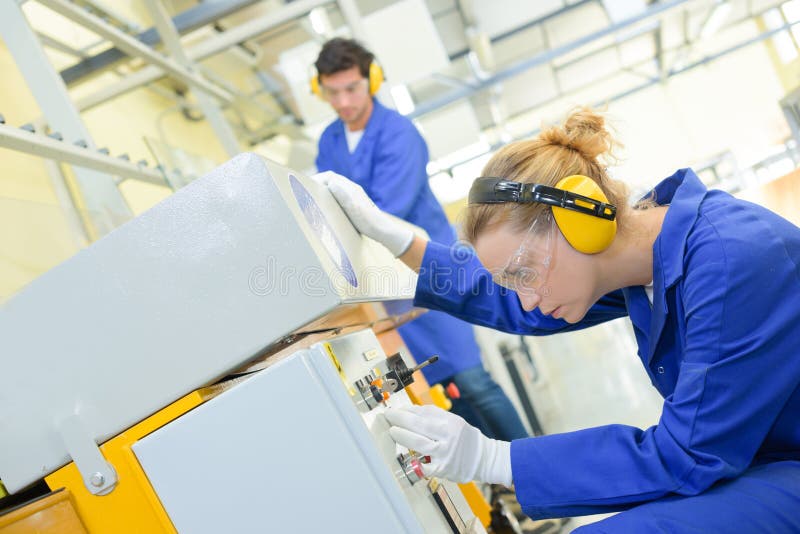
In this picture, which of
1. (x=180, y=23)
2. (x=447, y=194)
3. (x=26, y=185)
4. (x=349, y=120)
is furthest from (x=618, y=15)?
(x=26, y=185)

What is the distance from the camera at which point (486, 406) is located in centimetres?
203

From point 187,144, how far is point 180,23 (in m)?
1.32

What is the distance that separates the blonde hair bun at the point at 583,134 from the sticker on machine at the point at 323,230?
1.31ft

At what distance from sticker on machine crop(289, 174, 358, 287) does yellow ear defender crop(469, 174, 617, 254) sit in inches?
10.5

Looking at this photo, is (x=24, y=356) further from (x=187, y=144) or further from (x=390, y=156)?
(x=187, y=144)

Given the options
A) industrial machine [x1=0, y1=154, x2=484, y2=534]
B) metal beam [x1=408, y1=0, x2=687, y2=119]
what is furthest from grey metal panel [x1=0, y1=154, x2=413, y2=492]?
metal beam [x1=408, y1=0, x2=687, y2=119]

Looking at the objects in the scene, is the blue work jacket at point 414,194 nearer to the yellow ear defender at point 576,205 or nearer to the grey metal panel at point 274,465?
the yellow ear defender at point 576,205

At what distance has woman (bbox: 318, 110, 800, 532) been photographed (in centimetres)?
96

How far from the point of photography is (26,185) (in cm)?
231

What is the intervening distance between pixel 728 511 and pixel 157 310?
83 centimetres

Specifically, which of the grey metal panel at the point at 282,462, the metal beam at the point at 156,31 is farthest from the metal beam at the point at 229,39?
the grey metal panel at the point at 282,462

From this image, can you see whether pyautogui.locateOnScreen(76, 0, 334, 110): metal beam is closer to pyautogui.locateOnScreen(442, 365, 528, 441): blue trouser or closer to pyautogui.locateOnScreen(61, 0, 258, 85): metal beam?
pyautogui.locateOnScreen(61, 0, 258, 85): metal beam

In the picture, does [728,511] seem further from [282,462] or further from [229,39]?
[229,39]

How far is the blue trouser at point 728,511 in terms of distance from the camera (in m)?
0.94
